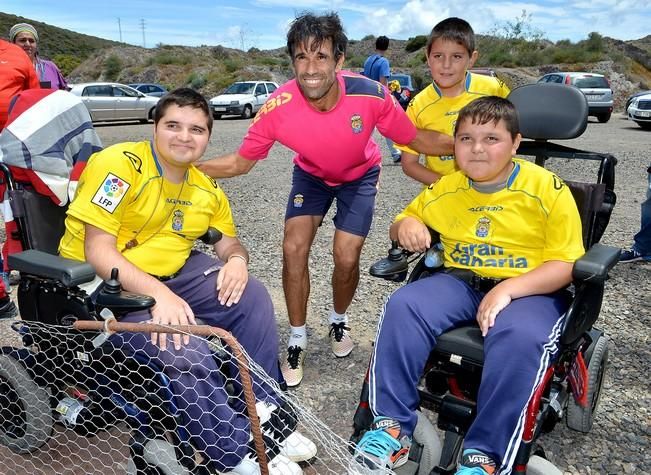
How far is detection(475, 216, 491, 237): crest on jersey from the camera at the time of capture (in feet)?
7.61

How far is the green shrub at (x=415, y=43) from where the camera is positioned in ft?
145

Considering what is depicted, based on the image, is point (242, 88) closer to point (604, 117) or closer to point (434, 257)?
point (604, 117)

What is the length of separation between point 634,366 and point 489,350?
1724 mm

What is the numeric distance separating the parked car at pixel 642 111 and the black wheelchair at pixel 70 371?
49.1 ft

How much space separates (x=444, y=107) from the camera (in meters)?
3.03

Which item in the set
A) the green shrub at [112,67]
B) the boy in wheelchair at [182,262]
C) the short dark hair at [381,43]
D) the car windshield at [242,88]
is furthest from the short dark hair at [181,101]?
the green shrub at [112,67]

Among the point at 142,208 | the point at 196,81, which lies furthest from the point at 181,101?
the point at 196,81

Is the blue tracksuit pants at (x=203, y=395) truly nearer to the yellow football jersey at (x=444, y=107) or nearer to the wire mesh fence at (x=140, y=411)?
the wire mesh fence at (x=140, y=411)

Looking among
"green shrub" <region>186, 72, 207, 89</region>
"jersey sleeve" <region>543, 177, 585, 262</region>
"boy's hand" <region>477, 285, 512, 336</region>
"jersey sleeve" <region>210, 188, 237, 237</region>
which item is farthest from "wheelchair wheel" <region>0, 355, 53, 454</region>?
"green shrub" <region>186, 72, 207, 89</region>

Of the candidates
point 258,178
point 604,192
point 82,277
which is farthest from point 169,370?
point 258,178

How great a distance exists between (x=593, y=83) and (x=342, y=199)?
16390 mm

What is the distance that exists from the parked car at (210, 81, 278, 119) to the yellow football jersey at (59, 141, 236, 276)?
1558 centimetres

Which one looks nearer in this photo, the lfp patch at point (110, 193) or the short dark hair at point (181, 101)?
the lfp patch at point (110, 193)

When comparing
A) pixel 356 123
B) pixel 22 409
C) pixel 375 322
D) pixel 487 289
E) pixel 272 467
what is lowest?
pixel 375 322
